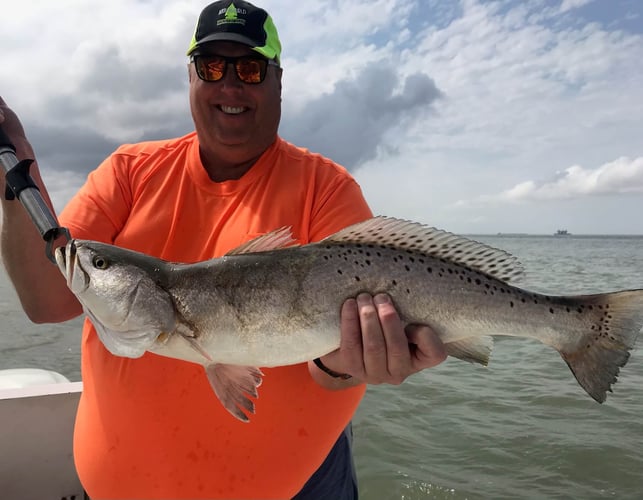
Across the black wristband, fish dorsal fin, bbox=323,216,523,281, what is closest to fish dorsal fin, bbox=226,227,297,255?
fish dorsal fin, bbox=323,216,523,281

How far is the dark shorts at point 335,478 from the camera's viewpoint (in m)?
3.04

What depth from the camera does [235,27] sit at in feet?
9.90

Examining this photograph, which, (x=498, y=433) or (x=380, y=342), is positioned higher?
(x=380, y=342)

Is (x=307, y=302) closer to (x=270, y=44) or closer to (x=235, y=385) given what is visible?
(x=235, y=385)

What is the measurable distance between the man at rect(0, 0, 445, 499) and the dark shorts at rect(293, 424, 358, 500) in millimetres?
11

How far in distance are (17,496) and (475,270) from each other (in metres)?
4.27

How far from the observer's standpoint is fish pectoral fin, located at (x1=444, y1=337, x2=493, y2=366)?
8.86 feet

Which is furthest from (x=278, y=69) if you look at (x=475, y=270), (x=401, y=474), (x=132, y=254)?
(x=401, y=474)

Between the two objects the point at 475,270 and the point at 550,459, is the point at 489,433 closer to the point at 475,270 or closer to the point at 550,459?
the point at 550,459

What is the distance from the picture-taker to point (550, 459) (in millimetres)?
7277

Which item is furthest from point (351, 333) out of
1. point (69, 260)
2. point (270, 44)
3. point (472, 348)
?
point (270, 44)

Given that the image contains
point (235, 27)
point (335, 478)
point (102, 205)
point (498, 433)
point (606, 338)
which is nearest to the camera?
point (606, 338)

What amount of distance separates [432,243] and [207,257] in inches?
50.6

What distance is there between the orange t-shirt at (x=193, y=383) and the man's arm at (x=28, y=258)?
8.0 inches
